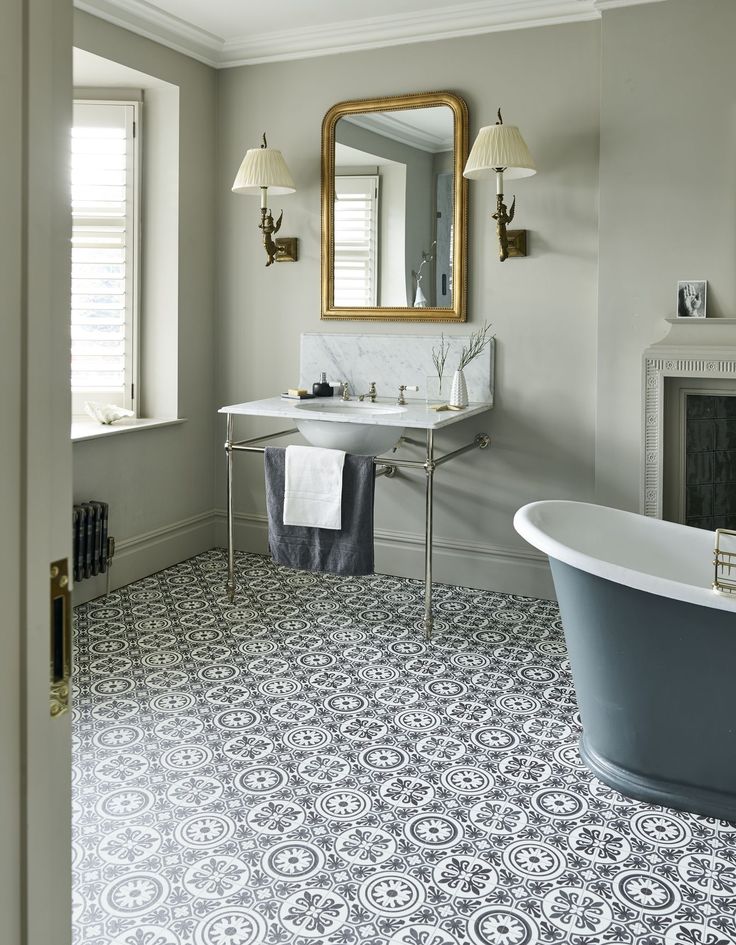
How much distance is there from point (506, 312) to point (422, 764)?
2253 millimetres

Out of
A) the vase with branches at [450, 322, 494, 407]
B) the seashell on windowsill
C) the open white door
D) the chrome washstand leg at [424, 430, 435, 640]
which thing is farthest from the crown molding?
the open white door

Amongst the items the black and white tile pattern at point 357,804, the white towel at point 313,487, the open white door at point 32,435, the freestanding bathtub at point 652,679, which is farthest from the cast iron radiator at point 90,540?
the open white door at point 32,435

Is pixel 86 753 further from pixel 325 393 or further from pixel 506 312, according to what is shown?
pixel 506 312

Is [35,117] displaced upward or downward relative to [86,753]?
upward

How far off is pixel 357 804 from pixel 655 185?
2.75 meters

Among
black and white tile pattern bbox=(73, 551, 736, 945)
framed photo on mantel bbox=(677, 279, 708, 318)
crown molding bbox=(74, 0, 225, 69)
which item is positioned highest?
crown molding bbox=(74, 0, 225, 69)

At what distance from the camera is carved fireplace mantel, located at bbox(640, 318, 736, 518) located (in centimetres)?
353

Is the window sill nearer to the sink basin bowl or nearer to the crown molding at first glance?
the sink basin bowl

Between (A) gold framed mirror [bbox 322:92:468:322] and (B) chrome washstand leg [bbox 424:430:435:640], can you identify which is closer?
(B) chrome washstand leg [bbox 424:430:435:640]

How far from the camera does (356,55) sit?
14.0 feet

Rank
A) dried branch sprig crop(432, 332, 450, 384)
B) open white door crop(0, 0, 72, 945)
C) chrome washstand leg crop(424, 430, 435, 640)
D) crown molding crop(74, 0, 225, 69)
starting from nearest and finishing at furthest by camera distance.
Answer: open white door crop(0, 0, 72, 945)
chrome washstand leg crop(424, 430, 435, 640)
crown molding crop(74, 0, 225, 69)
dried branch sprig crop(432, 332, 450, 384)

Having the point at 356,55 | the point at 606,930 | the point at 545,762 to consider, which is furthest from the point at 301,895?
the point at 356,55

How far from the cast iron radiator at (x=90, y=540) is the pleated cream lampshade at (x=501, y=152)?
7.34ft

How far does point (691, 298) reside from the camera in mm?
3607
